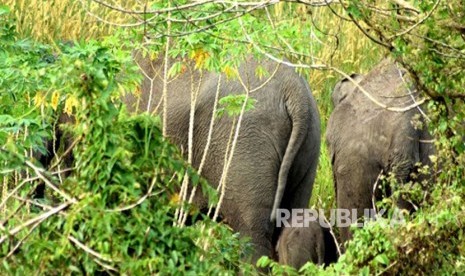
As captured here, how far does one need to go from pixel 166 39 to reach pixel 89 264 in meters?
3.43

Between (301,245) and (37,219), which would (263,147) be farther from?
(37,219)

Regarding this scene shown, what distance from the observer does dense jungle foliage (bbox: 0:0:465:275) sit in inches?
199

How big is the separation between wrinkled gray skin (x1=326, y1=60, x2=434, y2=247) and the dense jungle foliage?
1.20 meters

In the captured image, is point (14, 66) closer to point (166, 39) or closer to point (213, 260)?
point (166, 39)

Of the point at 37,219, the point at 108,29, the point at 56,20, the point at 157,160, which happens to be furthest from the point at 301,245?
the point at 37,219

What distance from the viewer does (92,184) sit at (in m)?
5.14

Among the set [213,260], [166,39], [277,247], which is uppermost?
[166,39]

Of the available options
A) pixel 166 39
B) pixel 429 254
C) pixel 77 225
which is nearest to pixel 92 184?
pixel 77 225

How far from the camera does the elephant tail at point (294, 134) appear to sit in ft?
30.4

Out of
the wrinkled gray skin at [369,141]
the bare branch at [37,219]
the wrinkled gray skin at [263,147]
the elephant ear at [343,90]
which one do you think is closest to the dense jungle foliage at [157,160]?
the bare branch at [37,219]

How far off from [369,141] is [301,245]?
2.56ft

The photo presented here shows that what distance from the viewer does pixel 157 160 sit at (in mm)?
5238

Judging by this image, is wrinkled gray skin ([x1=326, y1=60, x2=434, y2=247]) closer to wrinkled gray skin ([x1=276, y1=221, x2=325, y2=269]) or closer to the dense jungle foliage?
wrinkled gray skin ([x1=276, y1=221, x2=325, y2=269])

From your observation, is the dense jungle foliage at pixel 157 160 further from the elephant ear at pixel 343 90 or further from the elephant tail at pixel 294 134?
the elephant ear at pixel 343 90
